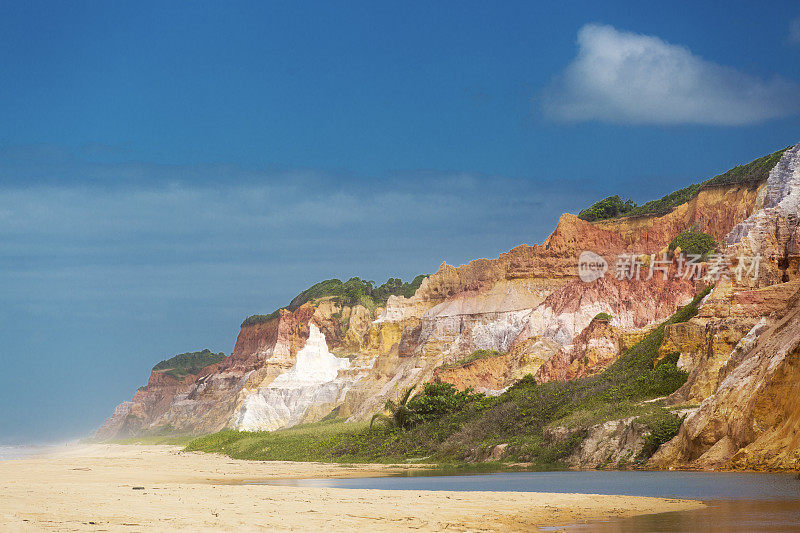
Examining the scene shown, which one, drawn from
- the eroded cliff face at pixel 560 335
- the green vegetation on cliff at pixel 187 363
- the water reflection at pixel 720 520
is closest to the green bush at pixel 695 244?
the eroded cliff face at pixel 560 335

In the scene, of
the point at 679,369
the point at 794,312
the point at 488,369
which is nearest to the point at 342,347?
the point at 488,369

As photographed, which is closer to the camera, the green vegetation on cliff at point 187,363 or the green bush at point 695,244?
the green bush at point 695,244

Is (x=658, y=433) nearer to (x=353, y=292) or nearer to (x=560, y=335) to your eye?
(x=560, y=335)

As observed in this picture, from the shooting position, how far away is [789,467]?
19312 millimetres

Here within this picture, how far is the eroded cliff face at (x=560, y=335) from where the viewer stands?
23.8 m

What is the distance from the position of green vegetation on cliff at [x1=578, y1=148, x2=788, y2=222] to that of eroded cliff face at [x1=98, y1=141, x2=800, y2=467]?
4.60ft

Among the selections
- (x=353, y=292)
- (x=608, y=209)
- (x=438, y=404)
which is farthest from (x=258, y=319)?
(x=438, y=404)

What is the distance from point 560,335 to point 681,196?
4279 centimetres

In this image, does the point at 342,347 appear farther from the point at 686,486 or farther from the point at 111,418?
the point at 686,486

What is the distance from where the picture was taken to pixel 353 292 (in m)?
141

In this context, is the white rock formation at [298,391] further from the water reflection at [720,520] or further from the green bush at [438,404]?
the water reflection at [720,520]

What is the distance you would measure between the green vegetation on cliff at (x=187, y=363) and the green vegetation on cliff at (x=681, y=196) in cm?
9389

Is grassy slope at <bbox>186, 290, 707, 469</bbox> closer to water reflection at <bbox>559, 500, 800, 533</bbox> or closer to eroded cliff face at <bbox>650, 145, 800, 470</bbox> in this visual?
eroded cliff face at <bbox>650, 145, 800, 470</bbox>

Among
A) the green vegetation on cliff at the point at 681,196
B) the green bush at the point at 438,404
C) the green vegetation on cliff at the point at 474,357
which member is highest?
the green vegetation on cliff at the point at 681,196
